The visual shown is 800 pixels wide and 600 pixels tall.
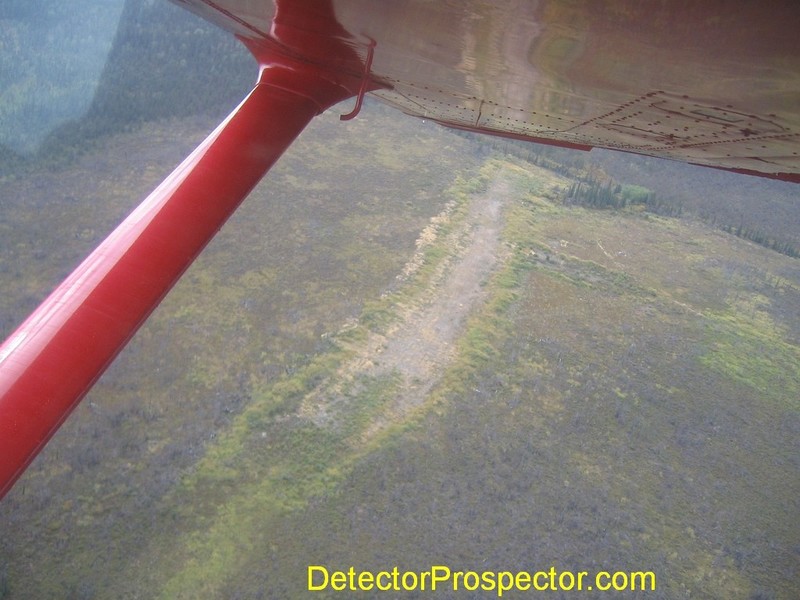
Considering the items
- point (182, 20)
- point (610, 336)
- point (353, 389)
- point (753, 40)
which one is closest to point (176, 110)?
point (182, 20)

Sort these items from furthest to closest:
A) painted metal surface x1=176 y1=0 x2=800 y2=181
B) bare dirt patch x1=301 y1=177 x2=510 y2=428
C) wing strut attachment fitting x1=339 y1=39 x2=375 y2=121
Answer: bare dirt patch x1=301 y1=177 x2=510 y2=428 → wing strut attachment fitting x1=339 y1=39 x2=375 y2=121 → painted metal surface x1=176 y1=0 x2=800 y2=181

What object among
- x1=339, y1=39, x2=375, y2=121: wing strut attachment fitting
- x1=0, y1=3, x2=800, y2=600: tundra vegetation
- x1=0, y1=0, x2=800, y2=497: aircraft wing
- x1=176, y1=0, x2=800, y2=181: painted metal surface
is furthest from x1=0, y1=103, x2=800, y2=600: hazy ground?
x1=176, y1=0, x2=800, y2=181: painted metal surface

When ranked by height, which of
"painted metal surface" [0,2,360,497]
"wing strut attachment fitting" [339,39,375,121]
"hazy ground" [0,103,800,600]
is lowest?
"hazy ground" [0,103,800,600]

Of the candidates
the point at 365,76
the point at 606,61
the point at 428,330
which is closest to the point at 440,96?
the point at 365,76

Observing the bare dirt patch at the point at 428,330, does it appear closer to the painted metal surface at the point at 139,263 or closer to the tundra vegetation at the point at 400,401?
the tundra vegetation at the point at 400,401

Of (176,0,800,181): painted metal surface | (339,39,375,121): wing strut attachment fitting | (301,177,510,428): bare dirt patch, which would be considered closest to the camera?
(176,0,800,181): painted metal surface

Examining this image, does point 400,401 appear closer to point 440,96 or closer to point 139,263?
point 440,96

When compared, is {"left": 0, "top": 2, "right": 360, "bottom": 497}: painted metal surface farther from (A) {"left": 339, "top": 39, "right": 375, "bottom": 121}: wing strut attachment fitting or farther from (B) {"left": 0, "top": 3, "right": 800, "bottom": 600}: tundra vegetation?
(B) {"left": 0, "top": 3, "right": 800, "bottom": 600}: tundra vegetation

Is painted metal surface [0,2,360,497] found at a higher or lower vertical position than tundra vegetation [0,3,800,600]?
higher

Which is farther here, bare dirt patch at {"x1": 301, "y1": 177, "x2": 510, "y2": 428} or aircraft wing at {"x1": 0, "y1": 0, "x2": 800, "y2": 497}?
bare dirt patch at {"x1": 301, "y1": 177, "x2": 510, "y2": 428}
